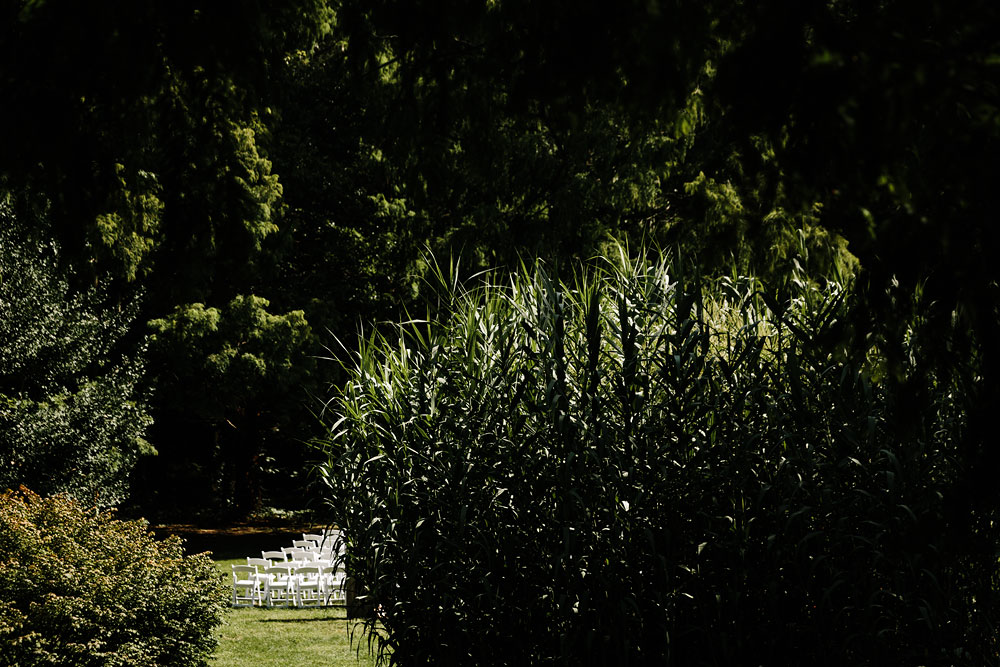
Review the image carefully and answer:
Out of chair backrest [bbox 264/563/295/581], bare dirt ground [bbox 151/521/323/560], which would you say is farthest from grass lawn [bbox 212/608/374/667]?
bare dirt ground [bbox 151/521/323/560]

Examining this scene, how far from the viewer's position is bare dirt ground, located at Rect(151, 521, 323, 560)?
64.3 ft

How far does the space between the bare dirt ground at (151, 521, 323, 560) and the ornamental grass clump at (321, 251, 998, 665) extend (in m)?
13.8

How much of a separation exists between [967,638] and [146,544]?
237 inches

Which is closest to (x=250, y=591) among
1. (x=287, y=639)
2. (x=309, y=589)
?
(x=309, y=589)

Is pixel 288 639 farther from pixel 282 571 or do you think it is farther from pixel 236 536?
pixel 236 536

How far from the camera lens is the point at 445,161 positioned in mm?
3109

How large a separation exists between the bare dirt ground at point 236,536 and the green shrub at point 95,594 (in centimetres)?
1105

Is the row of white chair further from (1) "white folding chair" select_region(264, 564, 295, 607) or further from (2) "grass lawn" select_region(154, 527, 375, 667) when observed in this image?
(2) "grass lawn" select_region(154, 527, 375, 667)

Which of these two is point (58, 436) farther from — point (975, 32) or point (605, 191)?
point (975, 32)

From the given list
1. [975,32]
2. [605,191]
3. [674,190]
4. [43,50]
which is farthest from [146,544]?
[674,190]

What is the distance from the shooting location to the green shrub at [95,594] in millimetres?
7000

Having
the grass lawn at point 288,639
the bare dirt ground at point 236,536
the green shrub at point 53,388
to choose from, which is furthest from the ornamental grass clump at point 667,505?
the bare dirt ground at point 236,536

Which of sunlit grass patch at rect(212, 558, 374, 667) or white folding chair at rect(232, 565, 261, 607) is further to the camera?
white folding chair at rect(232, 565, 261, 607)

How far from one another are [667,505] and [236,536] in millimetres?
18122
